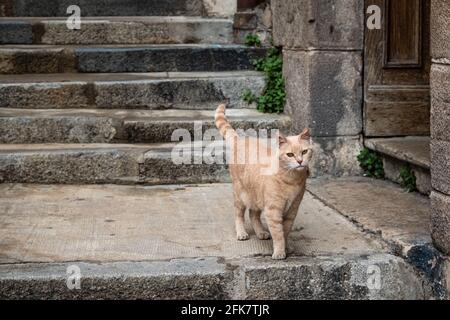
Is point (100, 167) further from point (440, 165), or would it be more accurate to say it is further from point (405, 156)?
point (440, 165)

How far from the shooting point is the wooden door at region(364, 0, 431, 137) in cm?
575

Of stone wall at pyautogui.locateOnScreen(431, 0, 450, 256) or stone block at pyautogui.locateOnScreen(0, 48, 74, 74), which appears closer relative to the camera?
stone wall at pyautogui.locateOnScreen(431, 0, 450, 256)

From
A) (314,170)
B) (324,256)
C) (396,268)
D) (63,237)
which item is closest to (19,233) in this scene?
(63,237)

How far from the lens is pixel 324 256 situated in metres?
4.00

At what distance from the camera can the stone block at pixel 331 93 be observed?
5746 mm

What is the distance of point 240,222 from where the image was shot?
4.32 meters

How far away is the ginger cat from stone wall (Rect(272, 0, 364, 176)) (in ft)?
5.22

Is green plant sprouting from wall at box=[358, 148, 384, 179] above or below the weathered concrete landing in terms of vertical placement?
above

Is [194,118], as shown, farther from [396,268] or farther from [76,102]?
[396,268]

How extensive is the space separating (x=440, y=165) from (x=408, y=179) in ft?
4.74

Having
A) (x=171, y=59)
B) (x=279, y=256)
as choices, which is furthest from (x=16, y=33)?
(x=279, y=256)

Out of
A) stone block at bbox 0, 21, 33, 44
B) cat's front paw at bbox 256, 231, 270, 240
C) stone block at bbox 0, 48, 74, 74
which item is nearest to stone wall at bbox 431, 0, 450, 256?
cat's front paw at bbox 256, 231, 270, 240

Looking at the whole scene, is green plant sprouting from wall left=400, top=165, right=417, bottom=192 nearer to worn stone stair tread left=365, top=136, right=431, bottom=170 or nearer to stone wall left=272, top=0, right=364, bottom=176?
worn stone stair tread left=365, top=136, right=431, bottom=170

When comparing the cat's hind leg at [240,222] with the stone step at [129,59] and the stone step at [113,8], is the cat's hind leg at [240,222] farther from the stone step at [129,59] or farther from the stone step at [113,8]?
the stone step at [113,8]
